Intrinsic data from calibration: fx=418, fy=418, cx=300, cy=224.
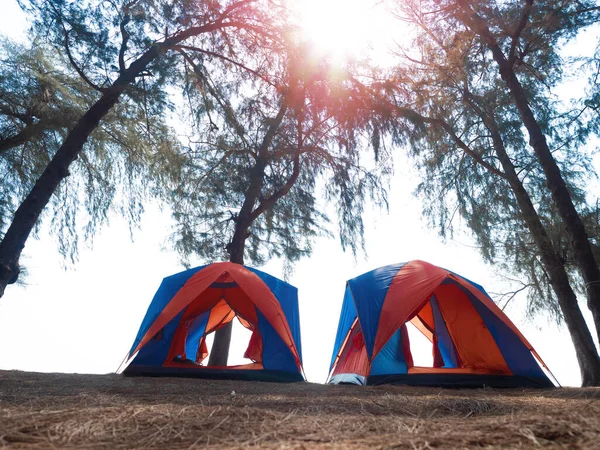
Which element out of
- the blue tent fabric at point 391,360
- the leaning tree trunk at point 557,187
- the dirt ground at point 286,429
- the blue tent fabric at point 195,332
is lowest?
the dirt ground at point 286,429

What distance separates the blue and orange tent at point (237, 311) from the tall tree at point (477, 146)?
317 centimetres

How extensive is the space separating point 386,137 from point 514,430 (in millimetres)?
5248

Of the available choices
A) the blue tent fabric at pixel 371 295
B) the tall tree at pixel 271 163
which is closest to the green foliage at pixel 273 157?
the tall tree at pixel 271 163

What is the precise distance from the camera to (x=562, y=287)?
232 inches

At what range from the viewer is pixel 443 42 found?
7.04m

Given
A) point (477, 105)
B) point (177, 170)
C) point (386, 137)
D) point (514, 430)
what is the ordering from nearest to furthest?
1. point (514, 430)
2. point (386, 137)
3. point (177, 170)
4. point (477, 105)

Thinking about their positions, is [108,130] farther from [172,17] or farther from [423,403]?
[423,403]

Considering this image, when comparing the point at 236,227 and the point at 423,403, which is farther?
the point at 236,227

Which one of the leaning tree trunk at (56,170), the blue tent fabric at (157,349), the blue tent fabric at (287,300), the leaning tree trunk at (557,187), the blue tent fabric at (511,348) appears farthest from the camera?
the blue tent fabric at (287,300)

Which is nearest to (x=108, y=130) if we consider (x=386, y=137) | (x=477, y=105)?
(x=386, y=137)

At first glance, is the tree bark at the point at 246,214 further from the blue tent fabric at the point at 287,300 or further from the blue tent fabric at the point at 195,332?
the blue tent fabric at the point at 287,300

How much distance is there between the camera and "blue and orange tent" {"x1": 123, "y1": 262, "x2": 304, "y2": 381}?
5.25 metres

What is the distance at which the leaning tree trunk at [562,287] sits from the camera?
543cm

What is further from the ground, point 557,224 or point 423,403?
point 557,224
